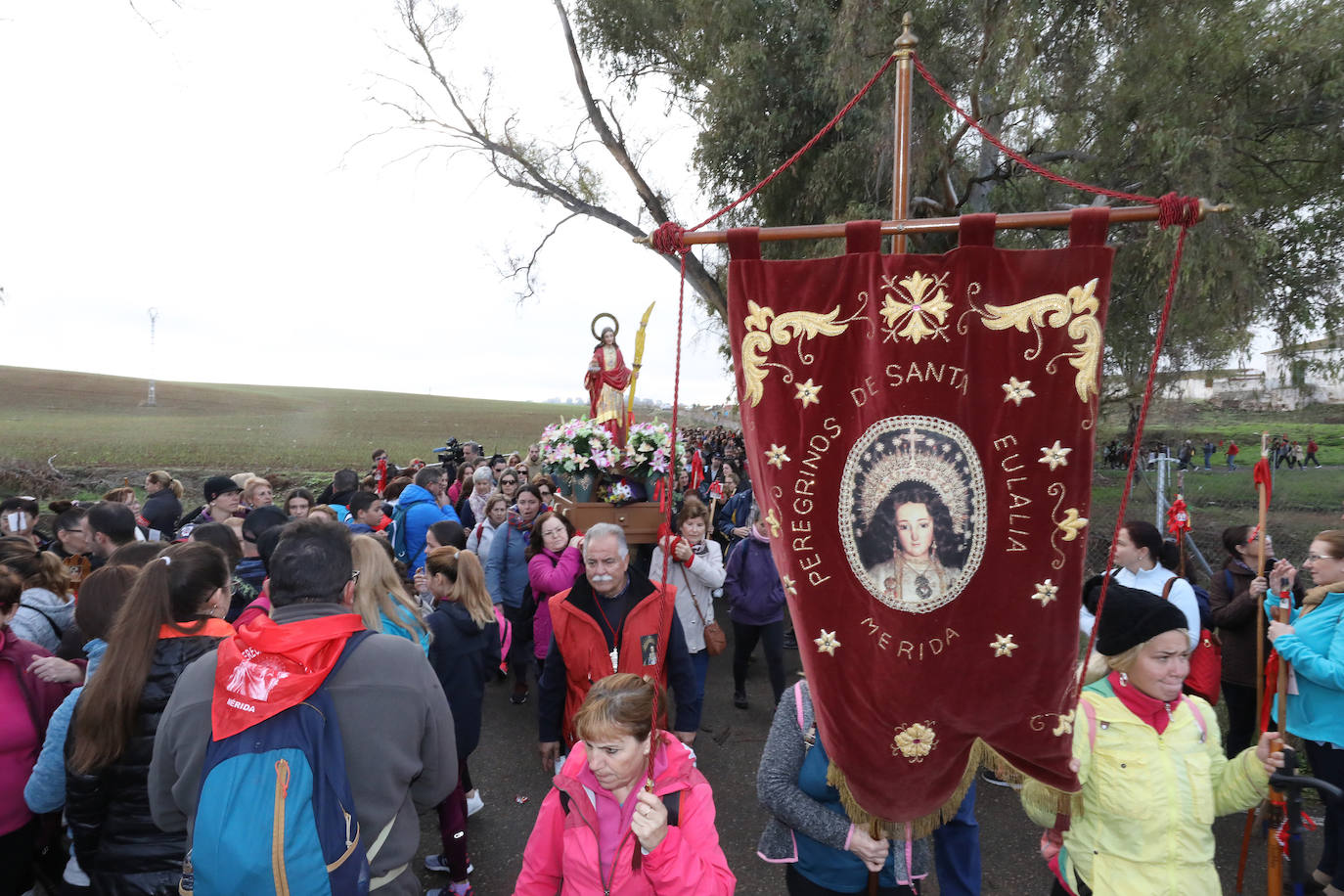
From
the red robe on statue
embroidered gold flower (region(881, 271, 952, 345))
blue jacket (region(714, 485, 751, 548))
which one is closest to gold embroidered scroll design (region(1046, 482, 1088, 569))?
embroidered gold flower (region(881, 271, 952, 345))

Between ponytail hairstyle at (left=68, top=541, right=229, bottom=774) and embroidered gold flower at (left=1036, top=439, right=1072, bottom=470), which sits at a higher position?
embroidered gold flower at (left=1036, top=439, right=1072, bottom=470)

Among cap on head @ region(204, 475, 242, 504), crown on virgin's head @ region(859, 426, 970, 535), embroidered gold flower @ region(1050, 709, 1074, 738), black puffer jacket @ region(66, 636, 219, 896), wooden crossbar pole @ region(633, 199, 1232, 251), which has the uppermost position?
wooden crossbar pole @ region(633, 199, 1232, 251)

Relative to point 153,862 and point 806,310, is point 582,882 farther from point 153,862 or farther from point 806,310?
point 806,310

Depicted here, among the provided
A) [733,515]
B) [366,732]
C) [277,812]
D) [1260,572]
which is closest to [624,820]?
[366,732]

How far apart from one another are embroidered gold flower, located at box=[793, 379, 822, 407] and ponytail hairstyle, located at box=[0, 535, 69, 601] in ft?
12.7

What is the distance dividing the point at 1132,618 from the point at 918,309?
1263 mm

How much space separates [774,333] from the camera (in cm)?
263

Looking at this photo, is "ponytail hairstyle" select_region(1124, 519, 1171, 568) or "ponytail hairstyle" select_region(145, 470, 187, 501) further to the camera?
"ponytail hairstyle" select_region(145, 470, 187, 501)

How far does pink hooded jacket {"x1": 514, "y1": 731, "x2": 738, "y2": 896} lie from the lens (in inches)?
84.0

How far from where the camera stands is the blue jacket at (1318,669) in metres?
3.52

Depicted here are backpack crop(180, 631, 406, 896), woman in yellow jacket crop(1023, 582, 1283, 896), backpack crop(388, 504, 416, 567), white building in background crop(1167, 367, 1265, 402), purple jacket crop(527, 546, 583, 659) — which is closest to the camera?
backpack crop(180, 631, 406, 896)

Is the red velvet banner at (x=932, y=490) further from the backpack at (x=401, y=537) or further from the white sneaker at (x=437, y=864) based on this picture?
the backpack at (x=401, y=537)

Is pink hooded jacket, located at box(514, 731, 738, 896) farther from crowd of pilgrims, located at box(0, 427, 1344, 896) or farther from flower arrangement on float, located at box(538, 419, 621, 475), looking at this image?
flower arrangement on float, located at box(538, 419, 621, 475)

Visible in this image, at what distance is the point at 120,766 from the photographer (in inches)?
106
